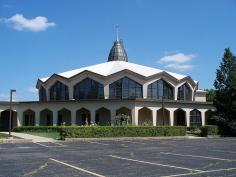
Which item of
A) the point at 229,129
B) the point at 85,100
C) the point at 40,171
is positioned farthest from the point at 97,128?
the point at 40,171

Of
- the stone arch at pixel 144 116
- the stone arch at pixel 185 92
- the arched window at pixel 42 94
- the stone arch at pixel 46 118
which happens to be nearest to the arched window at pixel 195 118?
the stone arch at pixel 185 92

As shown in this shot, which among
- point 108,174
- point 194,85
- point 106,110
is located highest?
point 194,85

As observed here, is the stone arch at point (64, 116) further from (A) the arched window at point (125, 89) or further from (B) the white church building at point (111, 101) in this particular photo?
(A) the arched window at point (125, 89)

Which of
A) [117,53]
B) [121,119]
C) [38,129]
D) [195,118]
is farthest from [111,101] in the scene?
[117,53]

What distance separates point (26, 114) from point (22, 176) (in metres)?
42.4

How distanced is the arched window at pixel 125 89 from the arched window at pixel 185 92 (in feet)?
24.0

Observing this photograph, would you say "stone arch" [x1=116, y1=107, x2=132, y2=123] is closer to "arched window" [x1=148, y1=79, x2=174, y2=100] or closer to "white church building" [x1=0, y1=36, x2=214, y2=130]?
"white church building" [x1=0, y1=36, x2=214, y2=130]

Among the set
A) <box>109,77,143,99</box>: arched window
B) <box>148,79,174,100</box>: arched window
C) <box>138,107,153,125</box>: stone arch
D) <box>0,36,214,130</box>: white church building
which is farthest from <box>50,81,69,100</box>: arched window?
<box>148,79,174,100</box>: arched window

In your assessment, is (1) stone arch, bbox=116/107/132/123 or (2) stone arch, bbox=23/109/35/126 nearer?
(1) stone arch, bbox=116/107/132/123

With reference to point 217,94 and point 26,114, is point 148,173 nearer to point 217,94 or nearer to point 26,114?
point 217,94

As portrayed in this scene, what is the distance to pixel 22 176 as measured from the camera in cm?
1094

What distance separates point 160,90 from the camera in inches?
1953

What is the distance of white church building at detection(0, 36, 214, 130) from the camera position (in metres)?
45.1

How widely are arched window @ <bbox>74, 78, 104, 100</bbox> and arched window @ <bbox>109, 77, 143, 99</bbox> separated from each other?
1.38 meters
